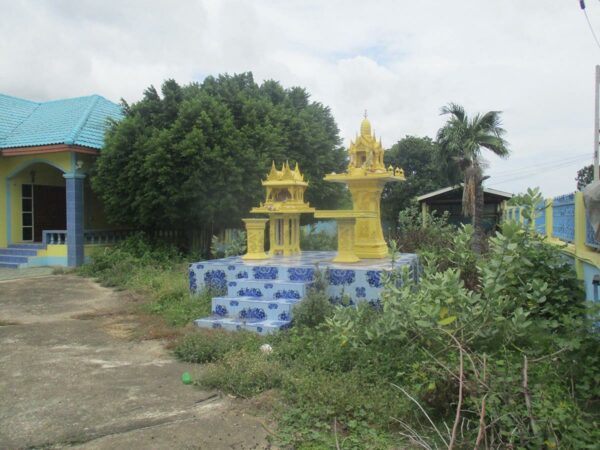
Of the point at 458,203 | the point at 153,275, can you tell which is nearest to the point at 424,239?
the point at 153,275

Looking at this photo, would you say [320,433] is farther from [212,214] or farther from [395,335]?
[212,214]

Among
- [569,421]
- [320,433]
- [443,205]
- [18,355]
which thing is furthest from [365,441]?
[443,205]

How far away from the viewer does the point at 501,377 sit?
11.2ft

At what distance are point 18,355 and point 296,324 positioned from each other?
3.16 m

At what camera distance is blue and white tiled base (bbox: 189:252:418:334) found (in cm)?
659

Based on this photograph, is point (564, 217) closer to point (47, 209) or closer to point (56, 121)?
point (56, 121)

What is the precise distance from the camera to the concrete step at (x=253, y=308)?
21.6 feet

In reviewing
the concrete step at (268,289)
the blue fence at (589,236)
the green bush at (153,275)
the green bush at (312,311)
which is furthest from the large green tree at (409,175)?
the blue fence at (589,236)

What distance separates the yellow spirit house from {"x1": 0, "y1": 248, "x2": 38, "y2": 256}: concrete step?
29 millimetres

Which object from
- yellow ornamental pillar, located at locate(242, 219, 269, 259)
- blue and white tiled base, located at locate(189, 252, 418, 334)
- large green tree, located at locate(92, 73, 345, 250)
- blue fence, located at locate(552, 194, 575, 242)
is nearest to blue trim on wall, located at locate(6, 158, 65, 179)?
large green tree, located at locate(92, 73, 345, 250)

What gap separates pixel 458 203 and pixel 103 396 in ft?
65.5

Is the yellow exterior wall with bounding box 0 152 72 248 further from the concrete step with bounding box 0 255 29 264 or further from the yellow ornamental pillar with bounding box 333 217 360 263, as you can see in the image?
the yellow ornamental pillar with bounding box 333 217 360 263

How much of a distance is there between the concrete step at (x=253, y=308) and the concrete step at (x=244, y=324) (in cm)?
12

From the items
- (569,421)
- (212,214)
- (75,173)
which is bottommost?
(569,421)
